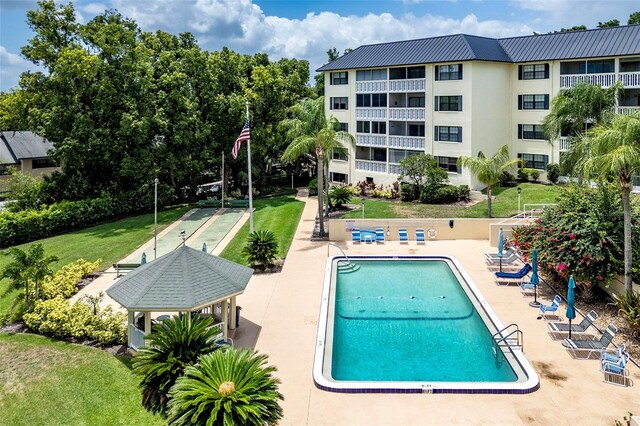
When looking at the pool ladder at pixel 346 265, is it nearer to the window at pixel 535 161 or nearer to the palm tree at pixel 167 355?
the palm tree at pixel 167 355

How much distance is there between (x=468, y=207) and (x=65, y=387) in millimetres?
28405

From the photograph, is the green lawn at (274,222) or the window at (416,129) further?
the window at (416,129)

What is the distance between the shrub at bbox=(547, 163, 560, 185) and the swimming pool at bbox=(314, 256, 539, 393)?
58.9 ft

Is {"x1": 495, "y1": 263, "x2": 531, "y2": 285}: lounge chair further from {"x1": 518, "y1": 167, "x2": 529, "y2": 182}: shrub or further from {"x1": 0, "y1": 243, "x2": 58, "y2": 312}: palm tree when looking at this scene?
{"x1": 518, "y1": 167, "x2": 529, "y2": 182}: shrub

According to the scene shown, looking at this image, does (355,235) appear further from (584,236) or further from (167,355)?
(167,355)

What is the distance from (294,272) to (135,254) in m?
10.2

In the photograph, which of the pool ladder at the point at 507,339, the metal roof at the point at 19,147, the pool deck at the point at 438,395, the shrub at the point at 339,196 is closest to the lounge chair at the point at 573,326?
the pool deck at the point at 438,395

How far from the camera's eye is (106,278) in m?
26.4

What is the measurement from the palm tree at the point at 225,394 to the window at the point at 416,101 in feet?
121

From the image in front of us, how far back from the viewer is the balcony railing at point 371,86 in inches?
1839

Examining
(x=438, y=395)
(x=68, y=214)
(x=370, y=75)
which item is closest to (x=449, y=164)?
(x=370, y=75)

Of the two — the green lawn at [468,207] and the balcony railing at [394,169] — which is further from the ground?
the balcony railing at [394,169]

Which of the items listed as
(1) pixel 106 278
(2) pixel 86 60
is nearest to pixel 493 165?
(1) pixel 106 278

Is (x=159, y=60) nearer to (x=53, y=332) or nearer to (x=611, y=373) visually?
(x=53, y=332)
